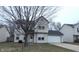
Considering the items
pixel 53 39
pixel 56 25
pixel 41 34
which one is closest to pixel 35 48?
pixel 41 34

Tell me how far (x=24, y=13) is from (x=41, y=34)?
25.3 inches

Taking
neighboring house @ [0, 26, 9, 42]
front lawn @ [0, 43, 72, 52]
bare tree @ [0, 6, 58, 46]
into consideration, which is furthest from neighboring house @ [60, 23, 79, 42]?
neighboring house @ [0, 26, 9, 42]

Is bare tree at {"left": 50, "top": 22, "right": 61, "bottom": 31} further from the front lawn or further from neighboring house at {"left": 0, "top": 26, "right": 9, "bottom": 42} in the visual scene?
neighboring house at {"left": 0, "top": 26, "right": 9, "bottom": 42}

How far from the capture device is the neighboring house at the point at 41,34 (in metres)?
3.78

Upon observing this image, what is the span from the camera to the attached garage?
3809 millimetres

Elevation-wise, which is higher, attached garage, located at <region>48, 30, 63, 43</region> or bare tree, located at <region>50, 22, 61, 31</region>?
bare tree, located at <region>50, 22, 61, 31</region>

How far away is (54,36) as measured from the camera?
3807mm

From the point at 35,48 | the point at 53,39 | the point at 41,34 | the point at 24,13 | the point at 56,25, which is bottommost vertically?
the point at 35,48

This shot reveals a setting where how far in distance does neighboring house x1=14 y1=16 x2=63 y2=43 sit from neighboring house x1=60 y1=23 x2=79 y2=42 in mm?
118

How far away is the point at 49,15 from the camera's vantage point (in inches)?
152

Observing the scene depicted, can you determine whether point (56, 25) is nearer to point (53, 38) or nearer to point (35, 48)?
point (53, 38)

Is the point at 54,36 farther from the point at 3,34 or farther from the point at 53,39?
the point at 3,34

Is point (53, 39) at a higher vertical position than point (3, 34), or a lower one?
lower

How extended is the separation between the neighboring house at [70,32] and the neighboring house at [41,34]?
118mm
